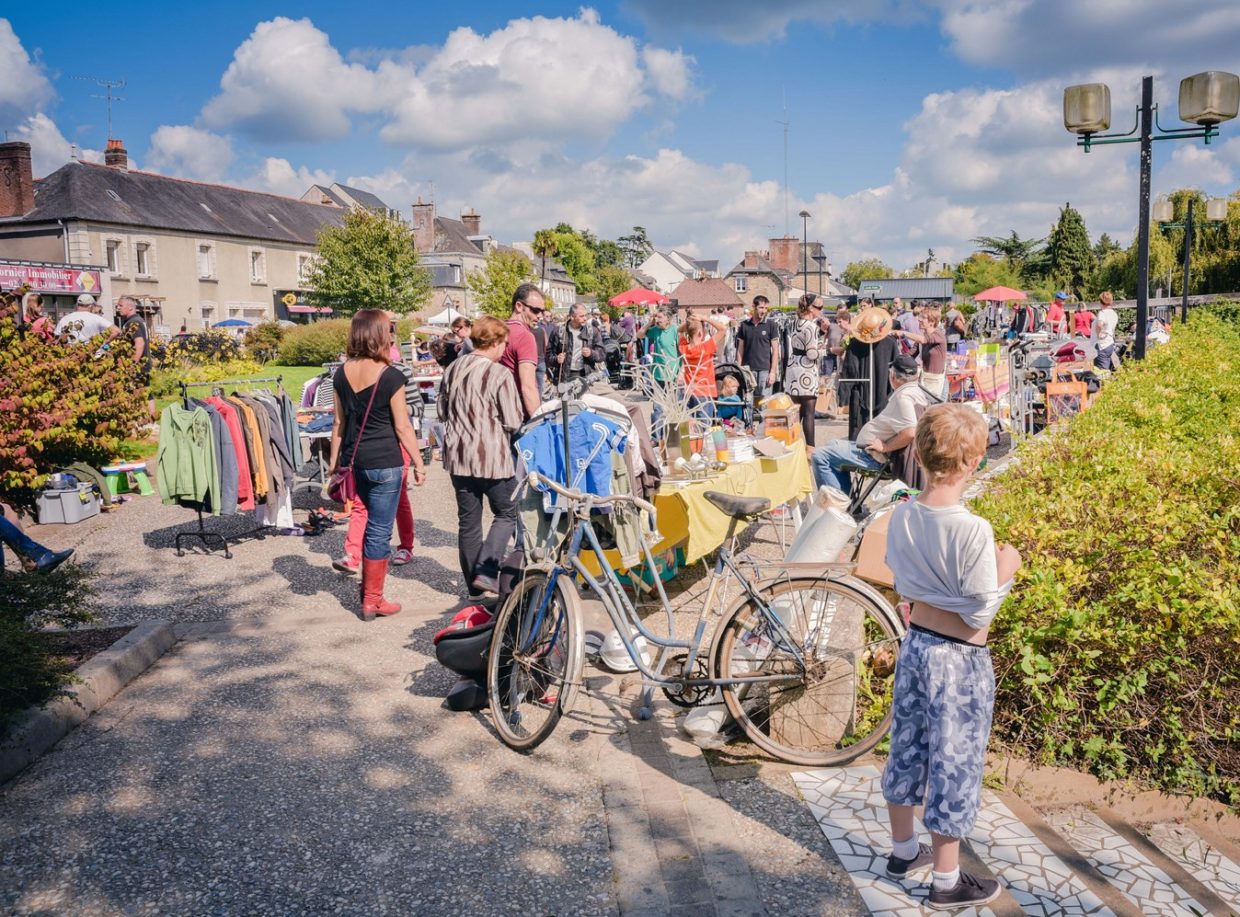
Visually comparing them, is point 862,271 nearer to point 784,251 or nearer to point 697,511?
point 784,251

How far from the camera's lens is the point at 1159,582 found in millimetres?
3807

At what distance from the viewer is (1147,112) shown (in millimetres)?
10859

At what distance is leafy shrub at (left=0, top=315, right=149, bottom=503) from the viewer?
8.80 m

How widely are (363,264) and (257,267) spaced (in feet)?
21.0

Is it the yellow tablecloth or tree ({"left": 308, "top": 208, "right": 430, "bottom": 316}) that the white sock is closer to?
the yellow tablecloth

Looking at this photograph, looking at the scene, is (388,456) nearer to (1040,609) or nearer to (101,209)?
(1040,609)

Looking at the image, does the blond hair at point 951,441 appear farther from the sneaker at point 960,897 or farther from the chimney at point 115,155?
the chimney at point 115,155

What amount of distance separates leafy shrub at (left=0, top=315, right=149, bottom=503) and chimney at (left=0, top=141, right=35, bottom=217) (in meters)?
36.5

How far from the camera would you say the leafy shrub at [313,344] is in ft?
111

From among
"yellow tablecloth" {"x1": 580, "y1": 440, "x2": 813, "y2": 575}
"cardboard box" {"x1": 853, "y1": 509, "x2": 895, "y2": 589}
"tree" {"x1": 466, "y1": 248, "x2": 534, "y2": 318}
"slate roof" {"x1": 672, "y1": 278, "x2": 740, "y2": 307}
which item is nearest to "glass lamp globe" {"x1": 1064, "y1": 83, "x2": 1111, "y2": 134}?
"yellow tablecloth" {"x1": 580, "y1": 440, "x2": 813, "y2": 575}

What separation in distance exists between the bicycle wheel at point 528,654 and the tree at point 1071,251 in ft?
260

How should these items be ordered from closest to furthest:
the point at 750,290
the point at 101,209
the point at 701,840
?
the point at 701,840, the point at 101,209, the point at 750,290

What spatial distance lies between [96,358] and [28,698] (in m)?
7.01

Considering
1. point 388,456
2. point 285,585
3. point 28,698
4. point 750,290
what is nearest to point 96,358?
point 285,585
